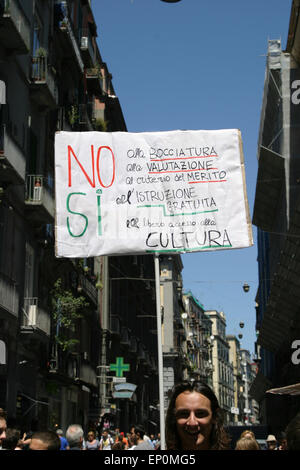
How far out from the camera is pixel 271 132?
39344 mm

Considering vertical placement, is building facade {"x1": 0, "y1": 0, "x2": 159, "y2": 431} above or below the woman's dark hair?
above

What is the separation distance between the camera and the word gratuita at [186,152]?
7758mm

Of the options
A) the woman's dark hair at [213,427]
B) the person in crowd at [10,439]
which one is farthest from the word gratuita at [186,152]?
the woman's dark hair at [213,427]

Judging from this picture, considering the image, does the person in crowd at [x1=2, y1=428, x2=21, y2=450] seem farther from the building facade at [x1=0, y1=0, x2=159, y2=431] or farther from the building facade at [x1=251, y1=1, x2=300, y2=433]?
the building facade at [x1=251, y1=1, x2=300, y2=433]

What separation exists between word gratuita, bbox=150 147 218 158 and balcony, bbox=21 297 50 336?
14.6 meters

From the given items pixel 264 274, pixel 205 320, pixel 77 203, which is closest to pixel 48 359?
pixel 77 203

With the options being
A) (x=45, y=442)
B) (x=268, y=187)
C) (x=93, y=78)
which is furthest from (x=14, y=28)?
(x=268, y=187)

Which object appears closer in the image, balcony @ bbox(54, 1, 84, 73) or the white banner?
the white banner

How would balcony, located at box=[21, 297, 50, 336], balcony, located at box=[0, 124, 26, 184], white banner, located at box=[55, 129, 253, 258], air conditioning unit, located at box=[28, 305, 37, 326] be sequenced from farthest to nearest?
air conditioning unit, located at box=[28, 305, 37, 326]
balcony, located at box=[21, 297, 50, 336]
balcony, located at box=[0, 124, 26, 184]
white banner, located at box=[55, 129, 253, 258]

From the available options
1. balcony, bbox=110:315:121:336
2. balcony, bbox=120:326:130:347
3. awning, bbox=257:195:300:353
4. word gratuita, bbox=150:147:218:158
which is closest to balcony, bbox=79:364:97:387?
balcony, bbox=110:315:121:336

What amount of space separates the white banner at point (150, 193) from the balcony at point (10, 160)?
1185cm

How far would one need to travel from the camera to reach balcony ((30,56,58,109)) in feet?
77.6

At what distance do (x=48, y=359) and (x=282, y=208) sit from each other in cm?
1732
